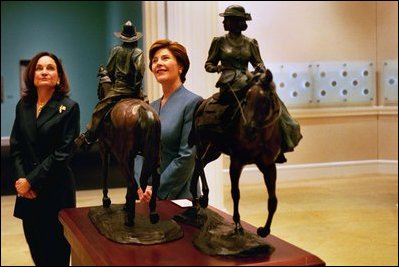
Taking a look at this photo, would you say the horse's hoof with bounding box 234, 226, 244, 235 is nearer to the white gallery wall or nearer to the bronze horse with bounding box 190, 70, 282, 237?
the bronze horse with bounding box 190, 70, 282, 237

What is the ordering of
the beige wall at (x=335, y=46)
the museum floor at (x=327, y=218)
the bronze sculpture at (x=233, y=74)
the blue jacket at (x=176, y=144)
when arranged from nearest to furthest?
the bronze sculpture at (x=233, y=74) → the blue jacket at (x=176, y=144) → the museum floor at (x=327, y=218) → the beige wall at (x=335, y=46)

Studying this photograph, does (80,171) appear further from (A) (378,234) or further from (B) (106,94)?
(B) (106,94)

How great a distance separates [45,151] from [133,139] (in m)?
0.92

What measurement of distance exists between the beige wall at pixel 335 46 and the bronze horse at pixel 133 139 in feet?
19.2

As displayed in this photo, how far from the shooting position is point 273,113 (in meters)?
1.73

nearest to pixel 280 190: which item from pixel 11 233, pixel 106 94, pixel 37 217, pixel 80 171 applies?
pixel 80 171

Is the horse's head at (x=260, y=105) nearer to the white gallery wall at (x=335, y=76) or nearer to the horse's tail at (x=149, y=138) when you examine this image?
the horse's tail at (x=149, y=138)

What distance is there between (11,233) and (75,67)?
5396 millimetres

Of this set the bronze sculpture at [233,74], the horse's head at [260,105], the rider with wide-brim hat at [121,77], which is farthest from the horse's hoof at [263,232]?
the rider with wide-brim hat at [121,77]

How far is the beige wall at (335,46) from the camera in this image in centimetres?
777

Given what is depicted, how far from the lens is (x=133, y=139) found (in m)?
1.96

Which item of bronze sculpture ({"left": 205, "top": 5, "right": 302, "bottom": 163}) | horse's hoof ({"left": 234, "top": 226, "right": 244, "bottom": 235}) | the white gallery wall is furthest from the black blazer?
the white gallery wall

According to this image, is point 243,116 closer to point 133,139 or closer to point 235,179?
point 235,179

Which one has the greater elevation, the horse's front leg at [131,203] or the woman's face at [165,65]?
the woman's face at [165,65]
